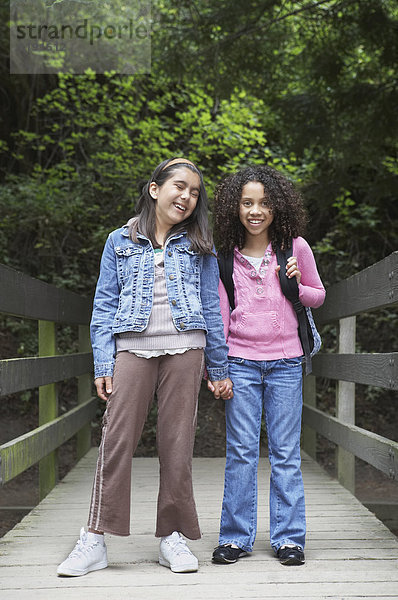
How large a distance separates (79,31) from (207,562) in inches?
318

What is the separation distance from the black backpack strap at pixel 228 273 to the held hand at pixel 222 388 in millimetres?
317

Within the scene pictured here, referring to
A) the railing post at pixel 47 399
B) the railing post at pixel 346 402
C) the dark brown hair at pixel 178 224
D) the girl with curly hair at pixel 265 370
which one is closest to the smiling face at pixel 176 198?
the dark brown hair at pixel 178 224

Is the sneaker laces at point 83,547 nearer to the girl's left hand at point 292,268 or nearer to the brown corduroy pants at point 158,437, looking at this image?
the brown corduroy pants at point 158,437

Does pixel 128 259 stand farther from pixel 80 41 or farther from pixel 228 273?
pixel 80 41

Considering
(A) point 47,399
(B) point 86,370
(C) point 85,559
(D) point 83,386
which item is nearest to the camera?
(C) point 85,559

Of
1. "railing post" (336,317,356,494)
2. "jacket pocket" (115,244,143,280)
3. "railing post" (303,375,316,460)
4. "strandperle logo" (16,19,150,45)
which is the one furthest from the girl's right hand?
"strandperle logo" (16,19,150,45)

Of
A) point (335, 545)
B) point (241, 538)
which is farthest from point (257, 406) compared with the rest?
point (335, 545)

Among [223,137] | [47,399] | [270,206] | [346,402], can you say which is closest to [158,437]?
[270,206]

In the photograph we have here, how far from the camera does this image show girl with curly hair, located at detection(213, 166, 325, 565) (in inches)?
110

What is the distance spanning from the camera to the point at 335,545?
2975 mm

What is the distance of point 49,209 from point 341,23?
439 cm

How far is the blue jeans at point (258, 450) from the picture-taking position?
2797 millimetres

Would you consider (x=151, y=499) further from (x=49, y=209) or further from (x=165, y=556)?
(x=49, y=209)

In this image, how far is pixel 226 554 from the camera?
8.88 feet
